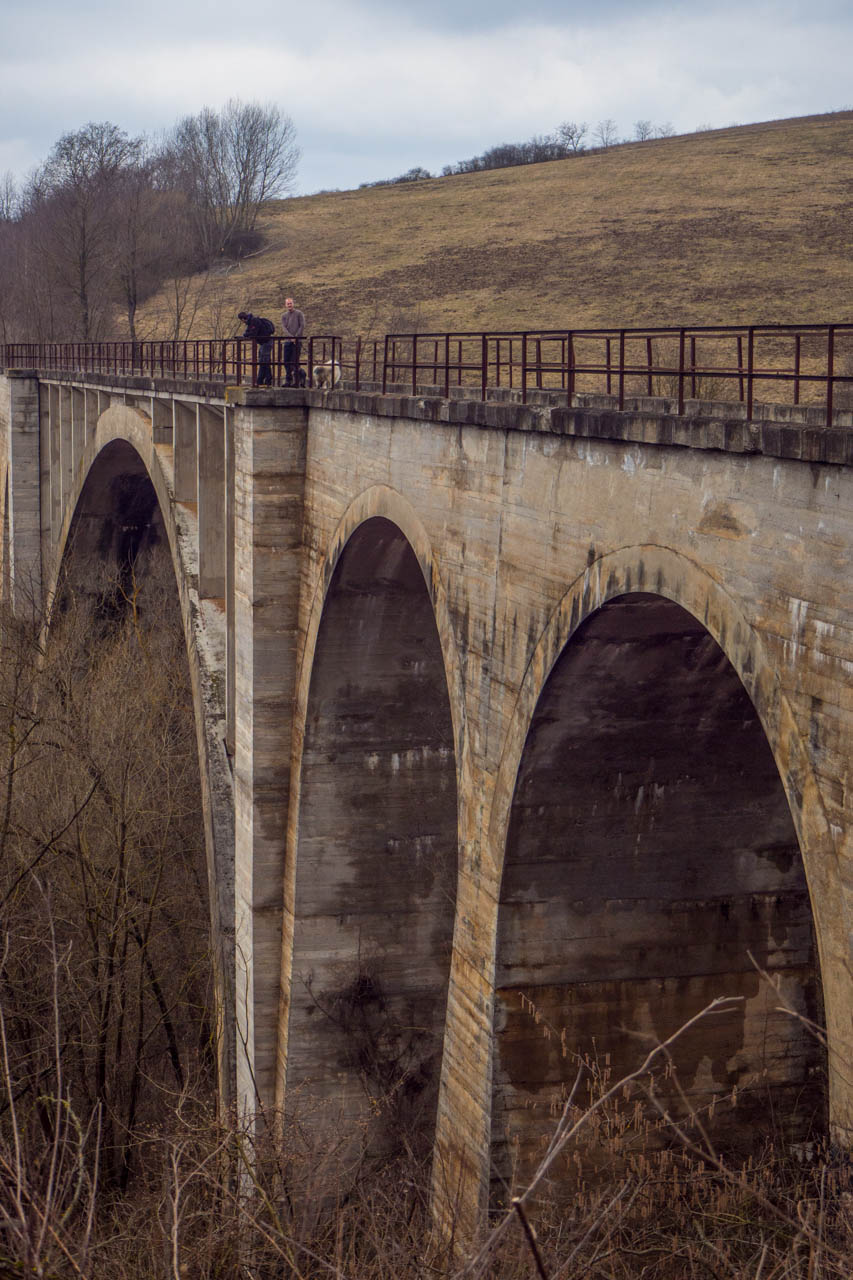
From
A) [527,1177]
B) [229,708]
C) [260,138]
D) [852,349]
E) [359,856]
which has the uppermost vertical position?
[260,138]

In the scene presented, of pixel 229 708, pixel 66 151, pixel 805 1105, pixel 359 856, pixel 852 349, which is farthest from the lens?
pixel 66 151

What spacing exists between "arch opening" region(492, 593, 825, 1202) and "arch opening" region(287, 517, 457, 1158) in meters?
4.87

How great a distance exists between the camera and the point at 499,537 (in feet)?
37.3

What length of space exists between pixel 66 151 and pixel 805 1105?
1982 inches

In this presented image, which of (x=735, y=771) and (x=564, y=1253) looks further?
(x=735, y=771)

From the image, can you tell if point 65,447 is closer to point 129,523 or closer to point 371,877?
point 129,523

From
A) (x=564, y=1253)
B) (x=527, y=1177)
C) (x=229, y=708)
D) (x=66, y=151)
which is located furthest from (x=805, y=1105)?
(x=66, y=151)

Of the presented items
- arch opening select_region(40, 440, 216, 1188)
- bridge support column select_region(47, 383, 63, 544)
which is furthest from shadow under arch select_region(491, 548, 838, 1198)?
bridge support column select_region(47, 383, 63, 544)

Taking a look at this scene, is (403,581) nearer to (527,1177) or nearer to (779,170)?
(527,1177)

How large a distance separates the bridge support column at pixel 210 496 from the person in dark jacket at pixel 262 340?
290cm

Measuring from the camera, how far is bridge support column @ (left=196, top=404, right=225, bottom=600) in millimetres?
21516

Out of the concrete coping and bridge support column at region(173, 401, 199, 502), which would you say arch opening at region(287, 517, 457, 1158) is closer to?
the concrete coping

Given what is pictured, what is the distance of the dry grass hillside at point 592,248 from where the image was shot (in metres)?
44.1

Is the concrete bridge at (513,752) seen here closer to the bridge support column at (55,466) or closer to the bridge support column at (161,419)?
the bridge support column at (161,419)
